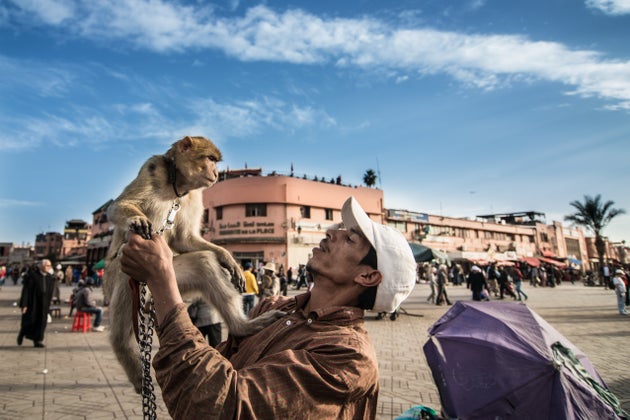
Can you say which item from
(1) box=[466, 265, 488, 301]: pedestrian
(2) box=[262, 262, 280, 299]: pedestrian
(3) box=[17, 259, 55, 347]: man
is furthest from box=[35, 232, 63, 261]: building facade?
(1) box=[466, 265, 488, 301]: pedestrian

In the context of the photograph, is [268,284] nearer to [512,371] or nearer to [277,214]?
[512,371]

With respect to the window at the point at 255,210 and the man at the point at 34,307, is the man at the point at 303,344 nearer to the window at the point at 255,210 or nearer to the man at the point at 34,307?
the man at the point at 34,307

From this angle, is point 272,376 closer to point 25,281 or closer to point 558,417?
point 558,417

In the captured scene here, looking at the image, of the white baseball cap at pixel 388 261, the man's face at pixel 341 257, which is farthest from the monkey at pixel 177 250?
the white baseball cap at pixel 388 261

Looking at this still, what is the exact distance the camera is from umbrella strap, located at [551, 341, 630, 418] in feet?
8.97

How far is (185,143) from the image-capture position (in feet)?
8.84

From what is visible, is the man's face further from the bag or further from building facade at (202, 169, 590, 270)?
building facade at (202, 169, 590, 270)

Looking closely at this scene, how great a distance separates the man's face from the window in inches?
1254

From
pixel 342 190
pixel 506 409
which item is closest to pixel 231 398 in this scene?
pixel 506 409

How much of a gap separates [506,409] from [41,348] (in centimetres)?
956

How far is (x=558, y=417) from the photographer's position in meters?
2.65

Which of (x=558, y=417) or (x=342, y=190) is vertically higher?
(x=342, y=190)

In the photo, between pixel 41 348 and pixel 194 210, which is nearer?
pixel 194 210

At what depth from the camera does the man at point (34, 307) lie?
8398 millimetres
